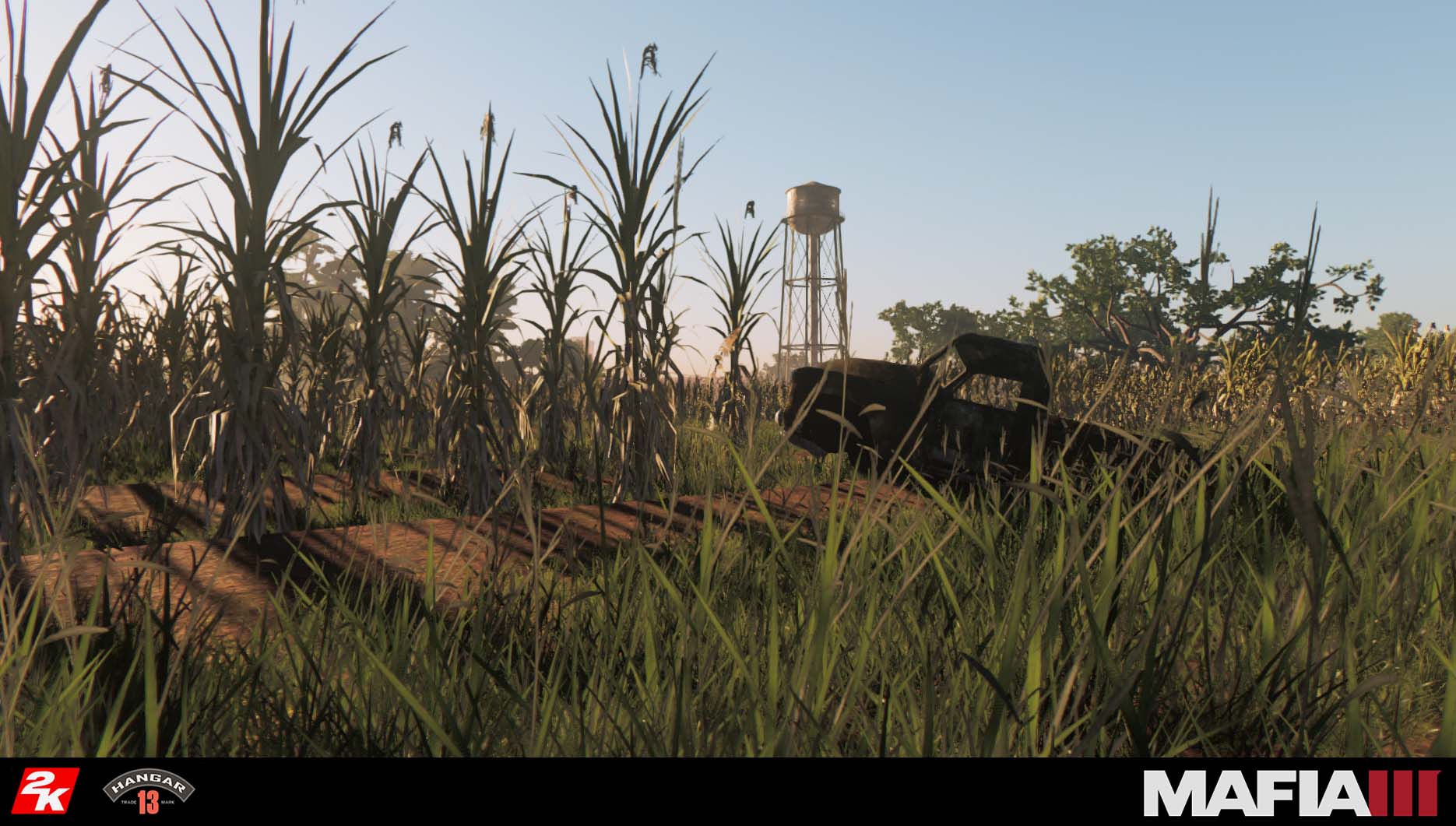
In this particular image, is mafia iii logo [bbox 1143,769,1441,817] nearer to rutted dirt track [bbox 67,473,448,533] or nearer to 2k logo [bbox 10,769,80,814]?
2k logo [bbox 10,769,80,814]

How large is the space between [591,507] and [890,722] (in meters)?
1.95

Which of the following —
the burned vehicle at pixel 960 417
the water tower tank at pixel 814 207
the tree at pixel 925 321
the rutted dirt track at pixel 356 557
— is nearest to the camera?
the rutted dirt track at pixel 356 557

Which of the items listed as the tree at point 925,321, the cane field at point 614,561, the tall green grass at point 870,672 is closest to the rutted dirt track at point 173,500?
the cane field at point 614,561

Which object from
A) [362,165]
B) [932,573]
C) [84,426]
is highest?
[362,165]

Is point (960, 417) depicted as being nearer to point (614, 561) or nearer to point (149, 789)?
point (614, 561)

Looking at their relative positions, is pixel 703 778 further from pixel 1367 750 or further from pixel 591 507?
pixel 591 507

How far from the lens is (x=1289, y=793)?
785mm

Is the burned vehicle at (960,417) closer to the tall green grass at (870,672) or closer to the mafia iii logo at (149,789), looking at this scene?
the tall green grass at (870,672)

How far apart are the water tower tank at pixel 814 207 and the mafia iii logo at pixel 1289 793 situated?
Answer: 1152 inches

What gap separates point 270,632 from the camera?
1489 mm

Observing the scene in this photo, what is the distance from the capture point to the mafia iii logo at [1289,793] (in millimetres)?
770

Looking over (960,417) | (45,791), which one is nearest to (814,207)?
(960,417)

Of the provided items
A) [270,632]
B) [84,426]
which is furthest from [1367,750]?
A: [84,426]

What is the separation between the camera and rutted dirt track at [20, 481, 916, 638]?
4.80ft
